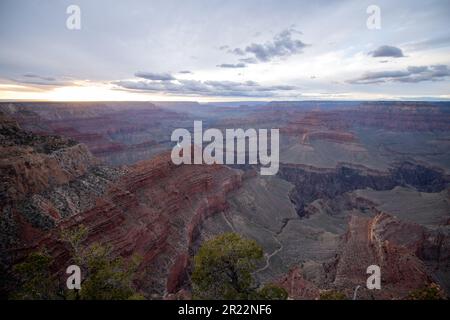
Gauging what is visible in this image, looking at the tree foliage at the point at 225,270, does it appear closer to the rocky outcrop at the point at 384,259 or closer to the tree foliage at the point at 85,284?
the tree foliage at the point at 85,284

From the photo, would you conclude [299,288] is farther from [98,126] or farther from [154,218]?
[98,126]

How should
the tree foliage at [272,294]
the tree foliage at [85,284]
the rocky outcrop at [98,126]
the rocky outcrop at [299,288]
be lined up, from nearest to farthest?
1. the tree foliage at [85,284]
2. the tree foliage at [272,294]
3. the rocky outcrop at [299,288]
4. the rocky outcrop at [98,126]

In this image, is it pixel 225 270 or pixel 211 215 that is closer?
pixel 225 270

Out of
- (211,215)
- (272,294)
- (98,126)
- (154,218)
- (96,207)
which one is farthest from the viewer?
(98,126)

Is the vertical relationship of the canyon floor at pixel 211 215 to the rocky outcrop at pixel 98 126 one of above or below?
below

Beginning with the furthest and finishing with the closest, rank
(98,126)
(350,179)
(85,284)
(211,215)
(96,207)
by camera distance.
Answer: (98,126) < (350,179) < (211,215) < (96,207) < (85,284)

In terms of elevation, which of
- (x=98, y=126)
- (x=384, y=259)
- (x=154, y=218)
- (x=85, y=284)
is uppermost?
(x=98, y=126)

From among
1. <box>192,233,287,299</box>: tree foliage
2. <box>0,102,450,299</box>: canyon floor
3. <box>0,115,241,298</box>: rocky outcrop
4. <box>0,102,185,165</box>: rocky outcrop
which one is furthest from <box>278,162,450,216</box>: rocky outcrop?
<box>192,233,287,299</box>: tree foliage

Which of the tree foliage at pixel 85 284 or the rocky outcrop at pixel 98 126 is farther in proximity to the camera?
the rocky outcrop at pixel 98 126

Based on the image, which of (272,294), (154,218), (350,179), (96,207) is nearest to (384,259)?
(272,294)

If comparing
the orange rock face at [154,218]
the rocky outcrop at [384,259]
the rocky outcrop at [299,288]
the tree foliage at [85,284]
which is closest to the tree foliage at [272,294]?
the rocky outcrop at [299,288]

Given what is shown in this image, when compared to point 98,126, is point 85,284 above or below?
below

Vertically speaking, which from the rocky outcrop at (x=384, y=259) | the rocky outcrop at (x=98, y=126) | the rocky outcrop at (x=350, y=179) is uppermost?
the rocky outcrop at (x=98, y=126)
